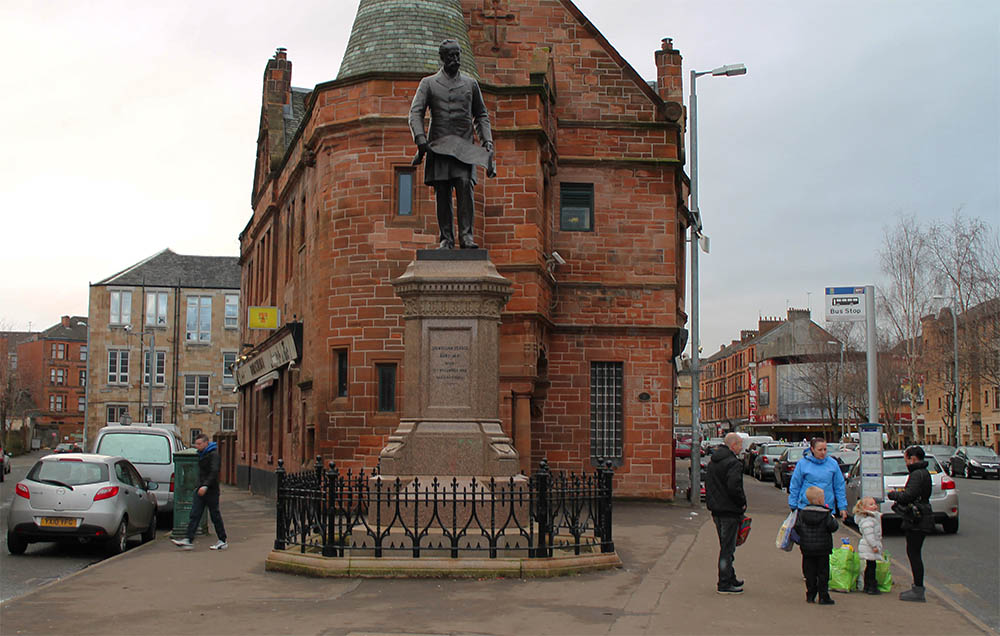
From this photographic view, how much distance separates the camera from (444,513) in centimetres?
1170

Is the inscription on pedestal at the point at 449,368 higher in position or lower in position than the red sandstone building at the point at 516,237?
lower

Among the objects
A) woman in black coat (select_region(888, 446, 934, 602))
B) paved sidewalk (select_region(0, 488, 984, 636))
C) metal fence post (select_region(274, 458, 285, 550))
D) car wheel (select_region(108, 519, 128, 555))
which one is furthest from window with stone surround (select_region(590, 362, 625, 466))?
woman in black coat (select_region(888, 446, 934, 602))

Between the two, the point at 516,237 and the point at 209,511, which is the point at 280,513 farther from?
the point at 516,237

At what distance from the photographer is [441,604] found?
9.58 m

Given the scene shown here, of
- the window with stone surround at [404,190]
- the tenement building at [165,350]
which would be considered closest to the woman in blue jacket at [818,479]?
the window with stone surround at [404,190]

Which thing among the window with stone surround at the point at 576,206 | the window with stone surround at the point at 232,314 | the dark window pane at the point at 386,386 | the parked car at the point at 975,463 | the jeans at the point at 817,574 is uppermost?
the window with stone surround at the point at 232,314

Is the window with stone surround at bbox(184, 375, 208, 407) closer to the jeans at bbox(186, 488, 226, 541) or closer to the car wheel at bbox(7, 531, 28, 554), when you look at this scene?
the car wheel at bbox(7, 531, 28, 554)

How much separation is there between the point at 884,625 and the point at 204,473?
9857 mm

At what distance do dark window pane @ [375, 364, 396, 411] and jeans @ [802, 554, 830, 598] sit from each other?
1223 cm

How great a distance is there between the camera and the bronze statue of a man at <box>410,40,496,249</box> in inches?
508

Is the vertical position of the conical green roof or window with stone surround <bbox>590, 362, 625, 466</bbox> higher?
the conical green roof

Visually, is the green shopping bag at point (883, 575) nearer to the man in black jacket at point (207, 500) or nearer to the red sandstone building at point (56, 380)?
the man in black jacket at point (207, 500)

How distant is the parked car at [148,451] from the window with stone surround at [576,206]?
11.0 metres

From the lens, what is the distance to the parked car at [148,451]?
19766 mm
